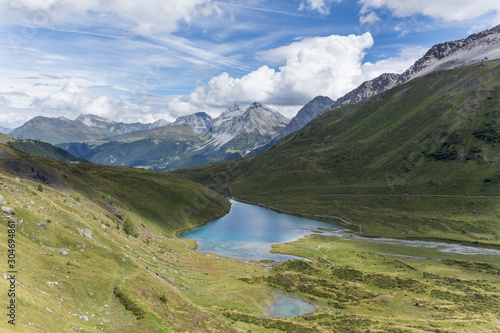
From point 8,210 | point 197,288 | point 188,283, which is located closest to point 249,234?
point 188,283

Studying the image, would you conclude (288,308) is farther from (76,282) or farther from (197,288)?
(76,282)

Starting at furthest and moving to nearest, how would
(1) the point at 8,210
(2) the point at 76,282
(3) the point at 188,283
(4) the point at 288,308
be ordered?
1. (3) the point at 188,283
2. (4) the point at 288,308
3. (1) the point at 8,210
4. (2) the point at 76,282

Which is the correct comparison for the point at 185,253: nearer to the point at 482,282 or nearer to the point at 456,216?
the point at 482,282

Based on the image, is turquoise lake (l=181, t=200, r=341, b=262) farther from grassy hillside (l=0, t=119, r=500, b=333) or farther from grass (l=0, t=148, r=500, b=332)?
grass (l=0, t=148, r=500, b=332)

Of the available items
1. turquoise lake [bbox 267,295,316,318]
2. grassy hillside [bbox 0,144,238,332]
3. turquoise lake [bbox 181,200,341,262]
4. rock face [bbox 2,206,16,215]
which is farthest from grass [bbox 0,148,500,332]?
turquoise lake [bbox 181,200,341,262]

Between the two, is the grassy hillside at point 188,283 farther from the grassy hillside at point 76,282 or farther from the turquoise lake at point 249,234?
the turquoise lake at point 249,234

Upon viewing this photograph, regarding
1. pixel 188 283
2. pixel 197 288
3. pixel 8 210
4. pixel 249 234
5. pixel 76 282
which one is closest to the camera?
pixel 76 282

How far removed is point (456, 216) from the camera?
18400cm

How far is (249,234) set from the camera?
152m

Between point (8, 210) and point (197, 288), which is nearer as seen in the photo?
point (8, 210)

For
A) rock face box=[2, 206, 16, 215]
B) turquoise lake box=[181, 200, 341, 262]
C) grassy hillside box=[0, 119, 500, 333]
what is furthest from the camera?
turquoise lake box=[181, 200, 341, 262]

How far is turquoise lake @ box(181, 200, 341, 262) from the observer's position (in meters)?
117

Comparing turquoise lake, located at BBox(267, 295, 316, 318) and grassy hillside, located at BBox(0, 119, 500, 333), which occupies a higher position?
grassy hillside, located at BBox(0, 119, 500, 333)

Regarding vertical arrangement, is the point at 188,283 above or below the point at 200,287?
above
